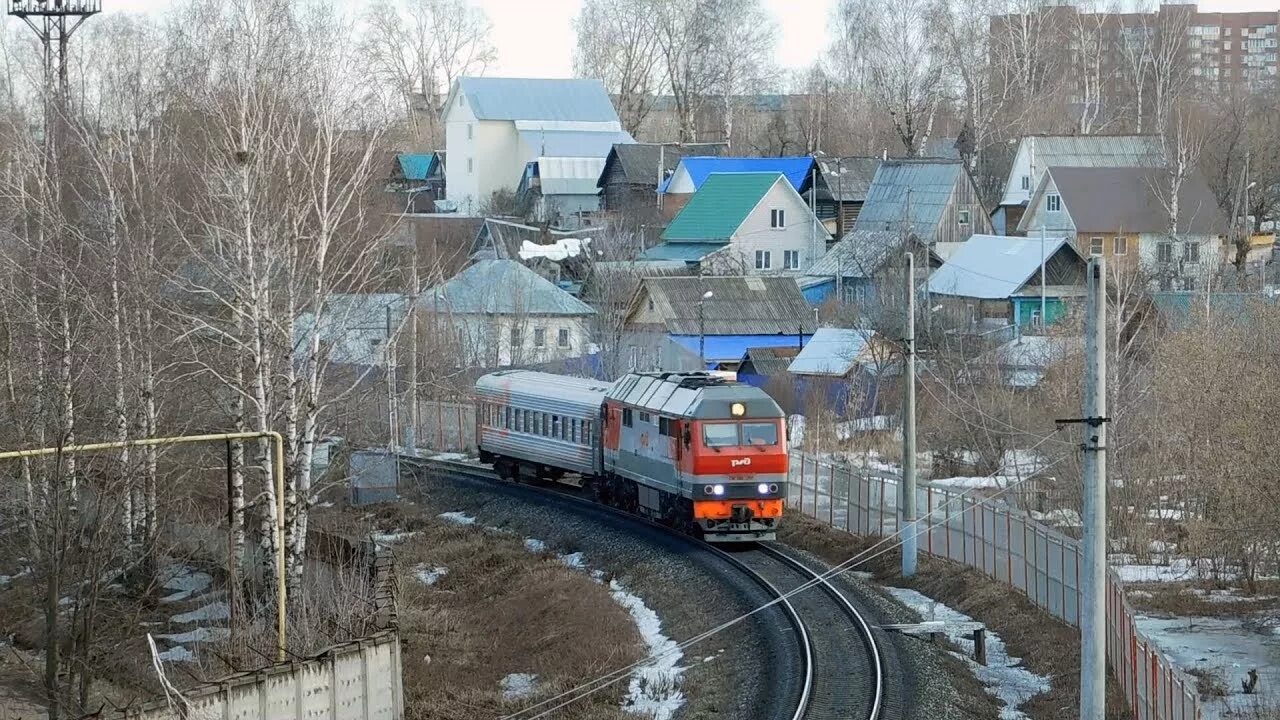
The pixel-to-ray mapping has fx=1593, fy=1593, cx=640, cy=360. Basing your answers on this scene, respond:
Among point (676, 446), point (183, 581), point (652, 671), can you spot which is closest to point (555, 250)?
point (183, 581)

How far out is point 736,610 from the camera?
23719mm

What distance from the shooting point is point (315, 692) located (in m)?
19.4

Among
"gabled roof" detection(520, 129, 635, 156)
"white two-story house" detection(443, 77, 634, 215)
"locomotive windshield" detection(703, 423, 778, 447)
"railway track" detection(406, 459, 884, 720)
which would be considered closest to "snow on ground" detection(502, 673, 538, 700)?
"railway track" detection(406, 459, 884, 720)

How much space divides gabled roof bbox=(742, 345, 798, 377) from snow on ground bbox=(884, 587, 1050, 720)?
2554 cm

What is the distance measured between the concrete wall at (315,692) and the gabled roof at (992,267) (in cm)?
4271

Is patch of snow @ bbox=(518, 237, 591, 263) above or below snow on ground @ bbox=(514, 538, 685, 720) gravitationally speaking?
above

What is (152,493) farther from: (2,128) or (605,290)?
(605,290)

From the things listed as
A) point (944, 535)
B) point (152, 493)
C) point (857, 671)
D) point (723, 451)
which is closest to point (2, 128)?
point (152, 493)

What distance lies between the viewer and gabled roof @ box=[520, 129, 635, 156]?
95750mm

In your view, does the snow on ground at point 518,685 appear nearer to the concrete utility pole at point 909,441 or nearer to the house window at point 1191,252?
the concrete utility pole at point 909,441

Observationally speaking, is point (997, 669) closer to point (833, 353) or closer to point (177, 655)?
point (177, 655)

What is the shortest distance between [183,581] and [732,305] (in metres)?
28.1

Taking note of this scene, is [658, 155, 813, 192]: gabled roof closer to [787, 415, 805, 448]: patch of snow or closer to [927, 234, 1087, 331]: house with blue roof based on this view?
[927, 234, 1087, 331]: house with blue roof

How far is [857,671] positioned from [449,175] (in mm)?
83971
